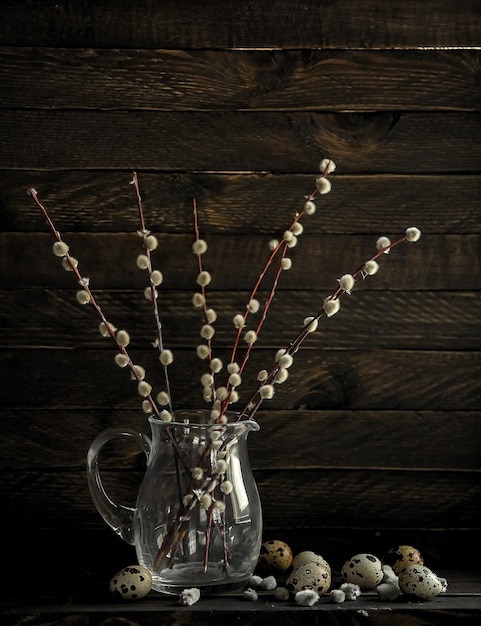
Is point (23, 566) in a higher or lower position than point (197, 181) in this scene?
lower

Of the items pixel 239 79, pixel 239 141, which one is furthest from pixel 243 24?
pixel 239 141

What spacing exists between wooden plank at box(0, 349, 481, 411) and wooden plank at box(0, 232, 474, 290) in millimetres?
108

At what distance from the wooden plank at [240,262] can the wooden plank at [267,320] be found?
0.05ft

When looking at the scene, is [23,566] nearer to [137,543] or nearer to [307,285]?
[137,543]

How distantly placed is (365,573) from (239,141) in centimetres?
71

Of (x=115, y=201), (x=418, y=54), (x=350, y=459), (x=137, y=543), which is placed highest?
(x=418, y=54)

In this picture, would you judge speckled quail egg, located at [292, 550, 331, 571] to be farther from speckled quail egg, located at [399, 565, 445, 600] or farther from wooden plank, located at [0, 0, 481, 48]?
wooden plank, located at [0, 0, 481, 48]

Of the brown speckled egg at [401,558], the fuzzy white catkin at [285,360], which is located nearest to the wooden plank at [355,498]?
the brown speckled egg at [401,558]

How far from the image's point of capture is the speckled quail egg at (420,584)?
4.26 feet

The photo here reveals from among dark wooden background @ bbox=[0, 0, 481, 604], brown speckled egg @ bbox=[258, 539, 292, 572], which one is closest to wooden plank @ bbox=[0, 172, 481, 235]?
dark wooden background @ bbox=[0, 0, 481, 604]

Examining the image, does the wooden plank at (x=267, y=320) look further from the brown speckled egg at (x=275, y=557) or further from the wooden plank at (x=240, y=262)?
the brown speckled egg at (x=275, y=557)

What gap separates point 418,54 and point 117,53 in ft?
1.62

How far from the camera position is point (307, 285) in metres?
1.55

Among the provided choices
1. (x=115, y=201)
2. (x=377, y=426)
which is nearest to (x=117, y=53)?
(x=115, y=201)
